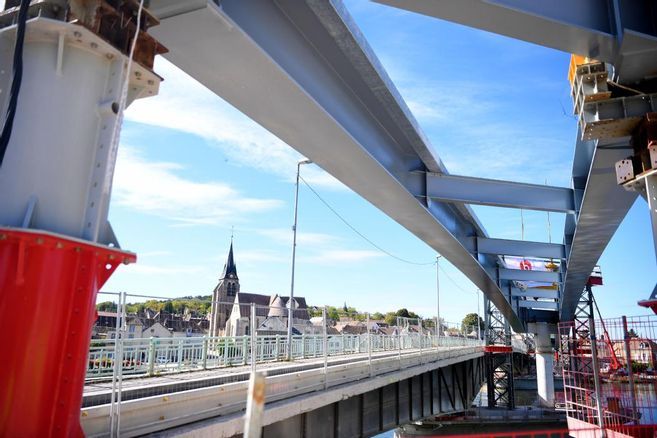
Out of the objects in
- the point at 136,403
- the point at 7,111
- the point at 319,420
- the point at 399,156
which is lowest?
the point at 319,420

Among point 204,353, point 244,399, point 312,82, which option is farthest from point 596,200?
point 204,353

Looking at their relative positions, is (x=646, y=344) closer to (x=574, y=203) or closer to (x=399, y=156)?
(x=574, y=203)

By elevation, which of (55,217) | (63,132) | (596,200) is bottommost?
(55,217)

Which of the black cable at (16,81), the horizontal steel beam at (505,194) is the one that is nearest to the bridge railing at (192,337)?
the black cable at (16,81)

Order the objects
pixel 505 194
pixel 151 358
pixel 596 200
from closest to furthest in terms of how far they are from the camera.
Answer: pixel 151 358 → pixel 596 200 → pixel 505 194

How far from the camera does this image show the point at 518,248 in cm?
2134

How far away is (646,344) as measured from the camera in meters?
12.9

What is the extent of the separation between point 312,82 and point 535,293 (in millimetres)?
32697

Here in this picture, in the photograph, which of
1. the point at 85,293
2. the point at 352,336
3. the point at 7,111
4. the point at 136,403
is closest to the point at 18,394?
the point at 85,293

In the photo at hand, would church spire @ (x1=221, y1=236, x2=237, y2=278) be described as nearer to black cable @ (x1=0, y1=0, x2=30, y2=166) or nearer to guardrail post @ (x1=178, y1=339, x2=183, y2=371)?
guardrail post @ (x1=178, y1=339, x2=183, y2=371)

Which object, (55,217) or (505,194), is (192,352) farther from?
(505,194)

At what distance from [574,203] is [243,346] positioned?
34.0 feet

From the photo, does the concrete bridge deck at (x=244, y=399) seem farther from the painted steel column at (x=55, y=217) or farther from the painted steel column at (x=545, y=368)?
the painted steel column at (x=545, y=368)

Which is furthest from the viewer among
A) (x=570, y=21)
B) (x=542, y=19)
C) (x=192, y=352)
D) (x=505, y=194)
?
(x=505, y=194)
